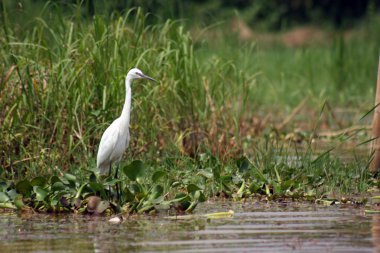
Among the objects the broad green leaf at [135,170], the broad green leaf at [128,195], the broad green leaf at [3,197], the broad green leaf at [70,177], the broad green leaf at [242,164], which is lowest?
the broad green leaf at [242,164]

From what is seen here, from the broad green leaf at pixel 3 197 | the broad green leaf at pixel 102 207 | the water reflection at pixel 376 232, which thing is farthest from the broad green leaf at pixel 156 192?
the water reflection at pixel 376 232

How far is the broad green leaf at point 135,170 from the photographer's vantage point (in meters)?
7.74

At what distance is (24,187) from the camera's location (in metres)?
7.85

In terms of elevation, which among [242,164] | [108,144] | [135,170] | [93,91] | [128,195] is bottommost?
[242,164]

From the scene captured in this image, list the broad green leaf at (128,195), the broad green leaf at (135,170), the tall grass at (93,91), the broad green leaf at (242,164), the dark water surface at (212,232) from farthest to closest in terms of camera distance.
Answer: the tall grass at (93,91) → the broad green leaf at (242,164) → the broad green leaf at (135,170) → the broad green leaf at (128,195) → the dark water surface at (212,232)

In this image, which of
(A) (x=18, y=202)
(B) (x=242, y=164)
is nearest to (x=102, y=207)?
(A) (x=18, y=202)

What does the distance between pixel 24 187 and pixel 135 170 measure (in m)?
0.85

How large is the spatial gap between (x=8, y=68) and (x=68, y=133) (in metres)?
0.83

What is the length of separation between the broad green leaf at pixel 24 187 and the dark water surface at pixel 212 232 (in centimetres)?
21

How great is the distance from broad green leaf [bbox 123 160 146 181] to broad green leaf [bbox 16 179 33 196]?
2.44ft

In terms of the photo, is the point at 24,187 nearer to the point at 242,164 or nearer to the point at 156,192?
the point at 156,192

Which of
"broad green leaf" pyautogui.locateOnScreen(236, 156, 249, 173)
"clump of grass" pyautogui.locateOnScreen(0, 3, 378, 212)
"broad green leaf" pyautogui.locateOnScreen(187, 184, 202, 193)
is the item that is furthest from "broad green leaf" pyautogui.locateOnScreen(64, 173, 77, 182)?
"broad green leaf" pyautogui.locateOnScreen(236, 156, 249, 173)

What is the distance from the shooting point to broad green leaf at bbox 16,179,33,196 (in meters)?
7.84

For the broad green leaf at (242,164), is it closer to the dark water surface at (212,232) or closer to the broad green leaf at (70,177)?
the dark water surface at (212,232)
